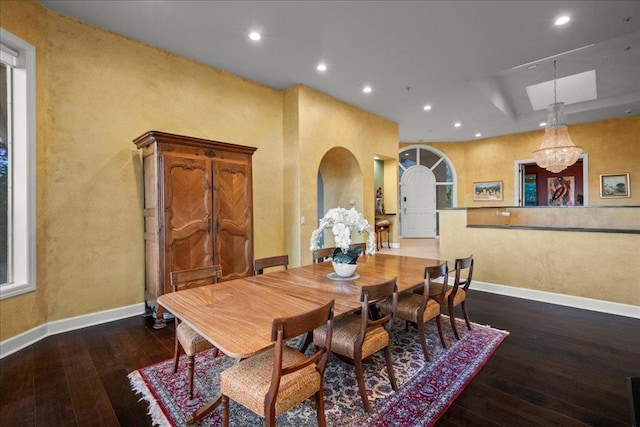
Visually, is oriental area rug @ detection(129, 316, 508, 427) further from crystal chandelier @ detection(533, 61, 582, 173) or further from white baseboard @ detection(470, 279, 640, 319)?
crystal chandelier @ detection(533, 61, 582, 173)

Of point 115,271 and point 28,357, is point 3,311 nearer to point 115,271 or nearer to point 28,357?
point 28,357

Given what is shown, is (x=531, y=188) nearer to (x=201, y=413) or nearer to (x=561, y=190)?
(x=561, y=190)

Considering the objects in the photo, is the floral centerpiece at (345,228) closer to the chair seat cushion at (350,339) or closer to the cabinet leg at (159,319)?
the chair seat cushion at (350,339)

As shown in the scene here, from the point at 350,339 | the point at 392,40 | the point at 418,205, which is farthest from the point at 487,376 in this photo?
the point at 418,205

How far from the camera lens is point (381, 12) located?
3.02 meters

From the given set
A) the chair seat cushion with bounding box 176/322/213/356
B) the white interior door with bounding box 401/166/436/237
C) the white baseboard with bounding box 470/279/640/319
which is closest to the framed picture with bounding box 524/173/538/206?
the white interior door with bounding box 401/166/436/237

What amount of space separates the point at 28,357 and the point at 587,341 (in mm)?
5125

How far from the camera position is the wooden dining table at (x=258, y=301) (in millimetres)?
1345

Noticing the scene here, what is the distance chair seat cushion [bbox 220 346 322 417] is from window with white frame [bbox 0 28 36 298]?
265cm

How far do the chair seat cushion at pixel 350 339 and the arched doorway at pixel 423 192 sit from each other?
800 centimetres

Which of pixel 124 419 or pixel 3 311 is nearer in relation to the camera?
pixel 124 419

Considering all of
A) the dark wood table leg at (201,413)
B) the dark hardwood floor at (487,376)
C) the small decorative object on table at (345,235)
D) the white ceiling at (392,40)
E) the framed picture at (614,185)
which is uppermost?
the white ceiling at (392,40)

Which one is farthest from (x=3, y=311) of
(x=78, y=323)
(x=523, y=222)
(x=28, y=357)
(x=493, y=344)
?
(x=523, y=222)

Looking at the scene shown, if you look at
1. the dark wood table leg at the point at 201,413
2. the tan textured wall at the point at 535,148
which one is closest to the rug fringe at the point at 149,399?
the dark wood table leg at the point at 201,413
